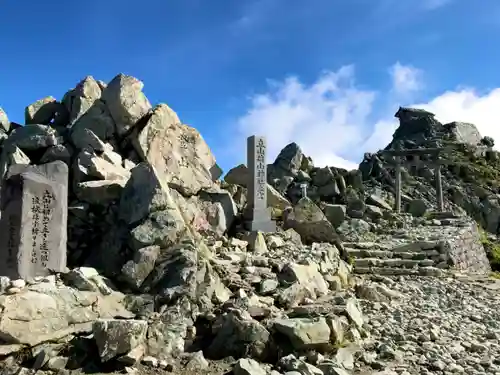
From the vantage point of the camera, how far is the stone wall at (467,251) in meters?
16.8

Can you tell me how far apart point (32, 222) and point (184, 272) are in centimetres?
295

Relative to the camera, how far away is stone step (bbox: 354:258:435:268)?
14.7 metres

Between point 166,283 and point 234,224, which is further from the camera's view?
point 234,224

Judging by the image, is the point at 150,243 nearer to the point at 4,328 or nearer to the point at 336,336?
the point at 4,328

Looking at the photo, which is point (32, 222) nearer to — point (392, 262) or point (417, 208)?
point (392, 262)

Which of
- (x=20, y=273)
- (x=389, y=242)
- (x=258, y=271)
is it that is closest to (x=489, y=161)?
(x=389, y=242)

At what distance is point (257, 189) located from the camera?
565 inches

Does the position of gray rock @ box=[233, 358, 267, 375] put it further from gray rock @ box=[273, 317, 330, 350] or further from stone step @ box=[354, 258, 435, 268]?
stone step @ box=[354, 258, 435, 268]

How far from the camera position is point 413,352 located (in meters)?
7.36

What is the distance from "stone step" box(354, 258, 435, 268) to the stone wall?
4.84 feet

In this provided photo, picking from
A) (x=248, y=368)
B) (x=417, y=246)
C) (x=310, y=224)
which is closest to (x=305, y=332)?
(x=248, y=368)

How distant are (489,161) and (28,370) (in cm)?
4574

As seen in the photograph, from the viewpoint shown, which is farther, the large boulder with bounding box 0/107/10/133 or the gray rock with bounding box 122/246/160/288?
the large boulder with bounding box 0/107/10/133

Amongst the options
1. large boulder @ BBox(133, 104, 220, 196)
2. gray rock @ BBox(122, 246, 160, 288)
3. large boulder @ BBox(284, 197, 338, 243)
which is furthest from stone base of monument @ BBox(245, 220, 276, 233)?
gray rock @ BBox(122, 246, 160, 288)
